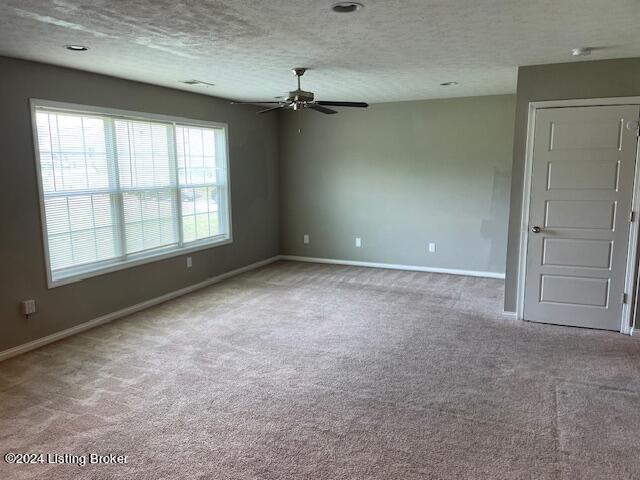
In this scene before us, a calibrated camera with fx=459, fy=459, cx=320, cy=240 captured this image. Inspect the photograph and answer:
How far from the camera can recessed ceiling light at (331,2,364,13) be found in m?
2.43

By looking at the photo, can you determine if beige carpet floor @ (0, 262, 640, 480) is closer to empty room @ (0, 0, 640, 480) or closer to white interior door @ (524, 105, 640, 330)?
empty room @ (0, 0, 640, 480)

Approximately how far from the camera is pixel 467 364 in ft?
11.4

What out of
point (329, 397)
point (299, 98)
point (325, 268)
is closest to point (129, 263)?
point (299, 98)

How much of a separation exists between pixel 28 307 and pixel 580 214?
190 inches

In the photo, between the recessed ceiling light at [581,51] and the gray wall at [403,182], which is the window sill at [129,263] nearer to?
the gray wall at [403,182]

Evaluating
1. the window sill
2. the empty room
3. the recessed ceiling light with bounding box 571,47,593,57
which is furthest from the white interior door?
the window sill

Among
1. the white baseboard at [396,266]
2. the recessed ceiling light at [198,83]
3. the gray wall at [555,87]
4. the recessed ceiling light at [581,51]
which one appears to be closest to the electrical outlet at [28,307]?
the recessed ceiling light at [198,83]

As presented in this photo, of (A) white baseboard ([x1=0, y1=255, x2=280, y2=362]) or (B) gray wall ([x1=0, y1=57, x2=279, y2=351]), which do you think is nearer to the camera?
(B) gray wall ([x1=0, y1=57, x2=279, y2=351])

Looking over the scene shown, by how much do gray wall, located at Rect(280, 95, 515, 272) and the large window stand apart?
1.59 m

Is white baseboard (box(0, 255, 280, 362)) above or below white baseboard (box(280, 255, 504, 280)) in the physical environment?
below

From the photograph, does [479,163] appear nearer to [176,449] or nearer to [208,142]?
[208,142]

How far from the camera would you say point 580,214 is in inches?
162

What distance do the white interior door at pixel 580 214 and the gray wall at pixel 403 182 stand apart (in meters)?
1.80

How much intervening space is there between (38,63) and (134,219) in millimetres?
1665
